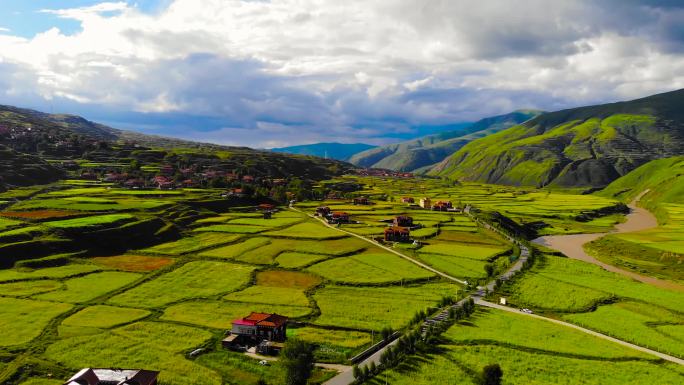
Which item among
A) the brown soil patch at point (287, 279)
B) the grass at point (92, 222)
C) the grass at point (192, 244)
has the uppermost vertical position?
the grass at point (92, 222)

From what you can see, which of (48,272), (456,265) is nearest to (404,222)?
(456,265)

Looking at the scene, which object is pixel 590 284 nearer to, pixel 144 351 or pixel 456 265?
pixel 456 265

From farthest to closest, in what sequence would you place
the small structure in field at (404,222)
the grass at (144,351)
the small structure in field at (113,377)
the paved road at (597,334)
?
the small structure in field at (404,222), the paved road at (597,334), the grass at (144,351), the small structure in field at (113,377)

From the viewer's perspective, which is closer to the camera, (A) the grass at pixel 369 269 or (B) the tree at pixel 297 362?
(B) the tree at pixel 297 362

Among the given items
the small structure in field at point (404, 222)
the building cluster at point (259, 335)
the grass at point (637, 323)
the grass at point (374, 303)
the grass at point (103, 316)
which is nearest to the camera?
the building cluster at point (259, 335)

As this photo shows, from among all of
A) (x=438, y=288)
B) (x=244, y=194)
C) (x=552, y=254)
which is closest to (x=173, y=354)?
(x=438, y=288)

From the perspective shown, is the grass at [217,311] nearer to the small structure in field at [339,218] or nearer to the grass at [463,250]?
the grass at [463,250]

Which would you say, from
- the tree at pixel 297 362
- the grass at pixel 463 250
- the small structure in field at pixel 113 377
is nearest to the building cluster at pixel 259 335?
the tree at pixel 297 362
